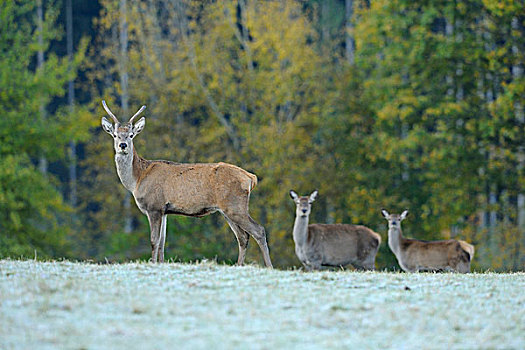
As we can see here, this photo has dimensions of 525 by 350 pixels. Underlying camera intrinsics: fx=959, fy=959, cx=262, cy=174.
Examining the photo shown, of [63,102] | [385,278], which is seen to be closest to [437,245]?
[385,278]

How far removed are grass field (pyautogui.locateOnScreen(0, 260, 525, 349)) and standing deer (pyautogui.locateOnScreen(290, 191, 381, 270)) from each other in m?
7.67

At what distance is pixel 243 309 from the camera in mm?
8883

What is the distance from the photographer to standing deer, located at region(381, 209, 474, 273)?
1919cm

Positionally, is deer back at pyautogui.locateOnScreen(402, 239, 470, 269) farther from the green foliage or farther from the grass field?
the green foliage

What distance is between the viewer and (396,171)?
3241 cm

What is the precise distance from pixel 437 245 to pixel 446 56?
11.1 meters

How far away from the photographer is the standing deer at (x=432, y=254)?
63.0ft

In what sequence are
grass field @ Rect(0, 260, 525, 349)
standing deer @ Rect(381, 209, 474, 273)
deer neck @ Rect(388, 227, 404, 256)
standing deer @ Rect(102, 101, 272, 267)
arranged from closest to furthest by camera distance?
grass field @ Rect(0, 260, 525, 349), standing deer @ Rect(102, 101, 272, 267), standing deer @ Rect(381, 209, 474, 273), deer neck @ Rect(388, 227, 404, 256)

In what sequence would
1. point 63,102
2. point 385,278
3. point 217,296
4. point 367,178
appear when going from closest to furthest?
point 217,296
point 385,278
point 367,178
point 63,102

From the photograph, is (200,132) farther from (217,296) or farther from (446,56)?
(217,296)

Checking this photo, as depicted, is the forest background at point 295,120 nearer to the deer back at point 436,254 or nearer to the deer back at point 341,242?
the deer back at point 436,254

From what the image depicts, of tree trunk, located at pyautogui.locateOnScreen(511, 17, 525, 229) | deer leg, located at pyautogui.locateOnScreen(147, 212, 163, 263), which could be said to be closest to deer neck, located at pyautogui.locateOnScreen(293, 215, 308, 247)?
deer leg, located at pyautogui.locateOnScreen(147, 212, 163, 263)

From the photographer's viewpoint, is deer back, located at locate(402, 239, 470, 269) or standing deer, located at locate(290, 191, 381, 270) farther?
deer back, located at locate(402, 239, 470, 269)

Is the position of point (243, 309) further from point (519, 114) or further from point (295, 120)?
point (295, 120)
